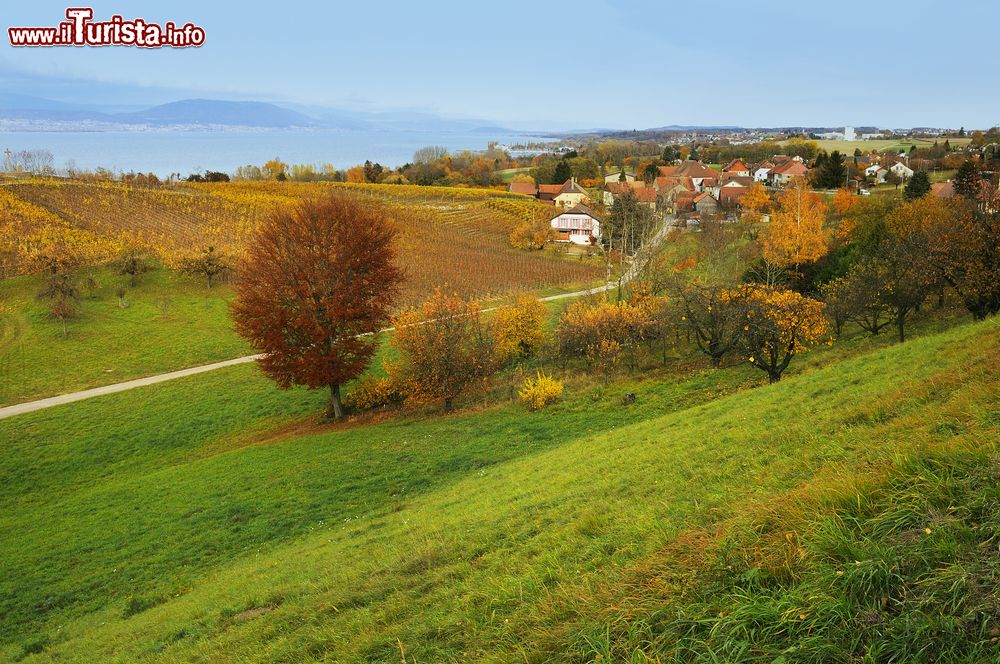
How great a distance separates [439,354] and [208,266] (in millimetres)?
30613

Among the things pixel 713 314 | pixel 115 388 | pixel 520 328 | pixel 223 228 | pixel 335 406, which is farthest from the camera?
pixel 223 228

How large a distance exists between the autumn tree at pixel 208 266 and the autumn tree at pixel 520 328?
28.1 meters

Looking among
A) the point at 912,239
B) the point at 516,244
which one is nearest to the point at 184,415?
the point at 912,239

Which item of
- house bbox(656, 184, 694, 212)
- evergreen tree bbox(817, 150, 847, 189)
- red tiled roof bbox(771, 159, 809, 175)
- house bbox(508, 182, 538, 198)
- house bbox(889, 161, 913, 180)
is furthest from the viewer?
house bbox(508, 182, 538, 198)

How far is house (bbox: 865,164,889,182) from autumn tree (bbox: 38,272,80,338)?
9242 cm

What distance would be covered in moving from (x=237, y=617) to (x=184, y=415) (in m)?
20.1

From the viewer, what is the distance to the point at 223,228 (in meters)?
66.3

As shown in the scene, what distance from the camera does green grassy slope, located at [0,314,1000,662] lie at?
717 centimetres

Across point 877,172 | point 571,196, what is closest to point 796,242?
point 571,196


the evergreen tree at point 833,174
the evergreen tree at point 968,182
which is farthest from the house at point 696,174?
the evergreen tree at point 968,182

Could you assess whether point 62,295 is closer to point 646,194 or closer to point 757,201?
point 757,201

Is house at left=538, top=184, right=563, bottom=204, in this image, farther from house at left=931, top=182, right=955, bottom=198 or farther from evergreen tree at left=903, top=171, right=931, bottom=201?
evergreen tree at left=903, top=171, right=931, bottom=201

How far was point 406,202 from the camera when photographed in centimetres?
9762

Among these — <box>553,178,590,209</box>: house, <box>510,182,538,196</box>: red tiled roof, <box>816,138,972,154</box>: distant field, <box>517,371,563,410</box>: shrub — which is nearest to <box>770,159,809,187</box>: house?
<box>553,178,590,209</box>: house
